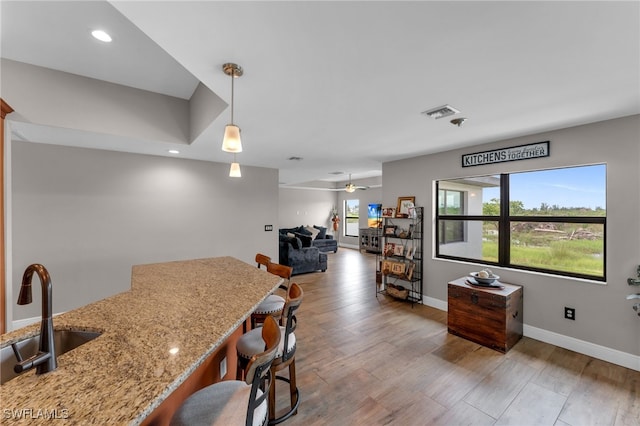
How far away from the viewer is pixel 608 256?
2.60m

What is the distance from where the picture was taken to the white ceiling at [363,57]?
1216mm

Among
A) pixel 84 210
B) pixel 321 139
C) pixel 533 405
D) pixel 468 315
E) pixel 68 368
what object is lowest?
pixel 533 405

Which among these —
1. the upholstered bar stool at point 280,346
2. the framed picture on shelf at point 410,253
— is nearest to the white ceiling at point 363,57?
the upholstered bar stool at point 280,346

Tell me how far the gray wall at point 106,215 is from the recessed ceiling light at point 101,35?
2.21 meters

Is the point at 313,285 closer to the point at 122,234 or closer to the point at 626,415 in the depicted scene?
the point at 122,234

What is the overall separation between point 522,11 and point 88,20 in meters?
2.62

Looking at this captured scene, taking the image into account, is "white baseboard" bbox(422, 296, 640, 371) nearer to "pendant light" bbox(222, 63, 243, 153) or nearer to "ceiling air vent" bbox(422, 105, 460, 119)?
"ceiling air vent" bbox(422, 105, 460, 119)

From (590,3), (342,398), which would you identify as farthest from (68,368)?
(590,3)

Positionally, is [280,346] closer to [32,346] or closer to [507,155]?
[32,346]

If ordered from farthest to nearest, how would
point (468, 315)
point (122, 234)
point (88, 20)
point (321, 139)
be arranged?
point (122, 234)
point (321, 139)
point (468, 315)
point (88, 20)

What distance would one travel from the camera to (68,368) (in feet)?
2.88

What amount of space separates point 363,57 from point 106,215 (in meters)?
4.05

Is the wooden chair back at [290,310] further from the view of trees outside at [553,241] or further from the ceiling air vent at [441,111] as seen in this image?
the view of trees outside at [553,241]

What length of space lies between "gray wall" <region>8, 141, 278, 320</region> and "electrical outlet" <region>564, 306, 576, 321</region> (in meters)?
4.63
